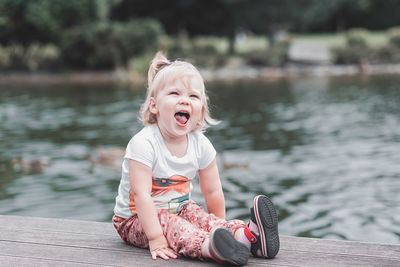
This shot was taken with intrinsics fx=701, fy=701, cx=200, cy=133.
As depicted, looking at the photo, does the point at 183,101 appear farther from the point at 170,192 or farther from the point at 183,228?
the point at 183,228

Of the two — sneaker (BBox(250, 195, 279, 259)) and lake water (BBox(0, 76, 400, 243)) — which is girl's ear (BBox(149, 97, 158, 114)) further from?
lake water (BBox(0, 76, 400, 243))

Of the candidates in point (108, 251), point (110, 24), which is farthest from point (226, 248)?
point (110, 24)

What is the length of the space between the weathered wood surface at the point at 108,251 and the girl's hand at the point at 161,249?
4 centimetres

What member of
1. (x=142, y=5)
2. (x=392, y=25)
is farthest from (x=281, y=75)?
(x=392, y=25)

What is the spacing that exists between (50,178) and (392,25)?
40.4m

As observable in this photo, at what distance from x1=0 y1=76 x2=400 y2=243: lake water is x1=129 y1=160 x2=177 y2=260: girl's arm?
121 inches

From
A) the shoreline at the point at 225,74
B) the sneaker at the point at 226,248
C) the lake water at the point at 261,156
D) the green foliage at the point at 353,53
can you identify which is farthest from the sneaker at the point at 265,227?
the green foliage at the point at 353,53

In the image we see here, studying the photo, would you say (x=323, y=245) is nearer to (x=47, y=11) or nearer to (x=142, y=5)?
(x=47, y=11)

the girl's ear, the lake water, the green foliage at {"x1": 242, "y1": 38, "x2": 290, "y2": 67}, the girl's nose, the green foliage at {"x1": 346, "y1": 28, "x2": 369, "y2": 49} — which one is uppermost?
the girl's nose

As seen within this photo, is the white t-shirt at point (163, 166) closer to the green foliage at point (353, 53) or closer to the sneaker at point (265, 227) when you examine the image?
the sneaker at point (265, 227)

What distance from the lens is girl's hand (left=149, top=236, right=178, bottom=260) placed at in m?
3.67

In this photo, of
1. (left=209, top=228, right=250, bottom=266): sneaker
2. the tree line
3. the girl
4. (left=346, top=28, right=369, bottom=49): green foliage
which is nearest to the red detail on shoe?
the girl

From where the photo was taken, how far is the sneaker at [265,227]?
3.59 metres

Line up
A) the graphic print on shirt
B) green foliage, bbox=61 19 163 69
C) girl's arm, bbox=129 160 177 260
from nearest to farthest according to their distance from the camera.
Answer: girl's arm, bbox=129 160 177 260 < the graphic print on shirt < green foliage, bbox=61 19 163 69
